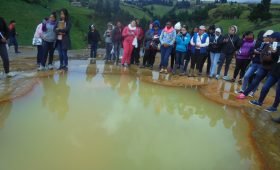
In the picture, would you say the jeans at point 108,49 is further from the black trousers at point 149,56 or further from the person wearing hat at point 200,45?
the person wearing hat at point 200,45

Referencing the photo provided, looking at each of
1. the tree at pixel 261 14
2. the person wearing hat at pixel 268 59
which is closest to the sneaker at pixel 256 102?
the person wearing hat at pixel 268 59

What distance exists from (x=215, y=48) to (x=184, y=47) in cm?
108

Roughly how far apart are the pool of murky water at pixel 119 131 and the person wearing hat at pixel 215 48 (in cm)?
307

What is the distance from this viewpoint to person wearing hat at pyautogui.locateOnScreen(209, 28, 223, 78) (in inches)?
415

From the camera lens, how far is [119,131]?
5.14 metres

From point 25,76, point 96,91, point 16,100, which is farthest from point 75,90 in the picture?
point 25,76

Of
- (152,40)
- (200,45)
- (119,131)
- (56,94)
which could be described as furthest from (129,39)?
(119,131)

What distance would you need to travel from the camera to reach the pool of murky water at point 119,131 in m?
4.20

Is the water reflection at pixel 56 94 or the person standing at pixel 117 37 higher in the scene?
the person standing at pixel 117 37

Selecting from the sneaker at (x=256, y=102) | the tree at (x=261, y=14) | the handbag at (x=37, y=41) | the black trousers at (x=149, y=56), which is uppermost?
the tree at (x=261, y=14)

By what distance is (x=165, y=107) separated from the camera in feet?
22.2

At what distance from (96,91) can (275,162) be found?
14.8ft

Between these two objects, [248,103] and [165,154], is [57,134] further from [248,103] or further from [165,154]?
[248,103]

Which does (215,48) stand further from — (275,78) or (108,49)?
(108,49)
